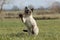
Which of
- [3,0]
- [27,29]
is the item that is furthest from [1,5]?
[27,29]

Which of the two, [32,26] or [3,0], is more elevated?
[32,26]

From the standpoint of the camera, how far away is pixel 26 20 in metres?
10.6

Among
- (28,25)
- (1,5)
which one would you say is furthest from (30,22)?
(1,5)

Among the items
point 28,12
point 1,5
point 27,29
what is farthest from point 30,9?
point 1,5

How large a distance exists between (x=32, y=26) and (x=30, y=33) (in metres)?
0.33

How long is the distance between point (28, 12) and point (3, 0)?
5722 centimetres

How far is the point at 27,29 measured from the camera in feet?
35.7

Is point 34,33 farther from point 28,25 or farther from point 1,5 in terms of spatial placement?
point 1,5

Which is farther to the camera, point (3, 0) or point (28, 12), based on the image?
point (3, 0)

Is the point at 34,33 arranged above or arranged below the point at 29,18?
below

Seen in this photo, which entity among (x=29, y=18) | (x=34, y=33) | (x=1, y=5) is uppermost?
(x=29, y=18)

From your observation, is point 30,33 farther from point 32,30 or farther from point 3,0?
point 3,0

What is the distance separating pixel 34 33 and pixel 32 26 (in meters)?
0.33

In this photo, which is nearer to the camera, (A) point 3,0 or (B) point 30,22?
(B) point 30,22
